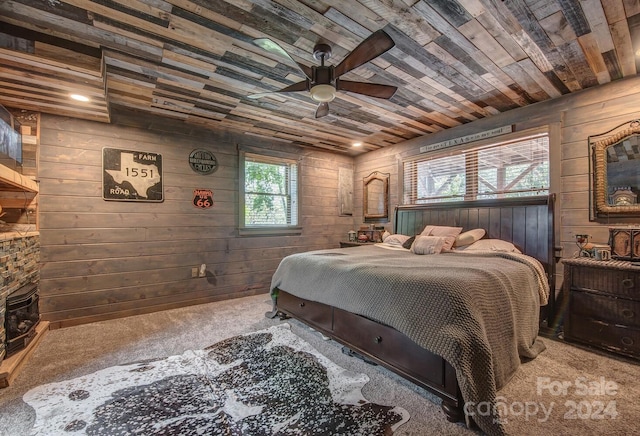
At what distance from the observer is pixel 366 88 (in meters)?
2.30

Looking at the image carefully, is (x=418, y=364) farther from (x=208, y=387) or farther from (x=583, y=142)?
(x=583, y=142)

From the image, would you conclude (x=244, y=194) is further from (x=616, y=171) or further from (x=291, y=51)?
(x=616, y=171)

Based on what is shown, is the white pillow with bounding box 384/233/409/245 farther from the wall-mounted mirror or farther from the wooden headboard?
the wall-mounted mirror

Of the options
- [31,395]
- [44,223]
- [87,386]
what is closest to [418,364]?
[87,386]

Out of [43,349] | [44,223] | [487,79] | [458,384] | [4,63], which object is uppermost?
[487,79]

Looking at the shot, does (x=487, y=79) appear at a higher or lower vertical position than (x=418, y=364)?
higher

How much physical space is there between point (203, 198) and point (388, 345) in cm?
306

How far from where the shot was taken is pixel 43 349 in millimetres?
2516

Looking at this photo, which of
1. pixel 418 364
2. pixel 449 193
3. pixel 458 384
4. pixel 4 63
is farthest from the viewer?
pixel 449 193

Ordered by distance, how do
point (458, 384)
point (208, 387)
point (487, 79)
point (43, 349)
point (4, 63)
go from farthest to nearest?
point (487, 79) < point (43, 349) < point (4, 63) < point (208, 387) < point (458, 384)

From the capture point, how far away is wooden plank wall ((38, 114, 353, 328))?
3047mm

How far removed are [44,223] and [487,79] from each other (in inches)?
182

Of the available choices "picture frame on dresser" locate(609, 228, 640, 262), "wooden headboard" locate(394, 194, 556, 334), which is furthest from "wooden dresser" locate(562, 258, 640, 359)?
"wooden headboard" locate(394, 194, 556, 334)

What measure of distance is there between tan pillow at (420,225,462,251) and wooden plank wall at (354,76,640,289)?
979mm
